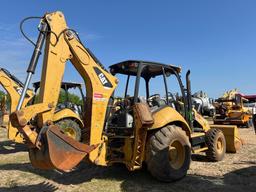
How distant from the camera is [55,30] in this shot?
536 centimetres

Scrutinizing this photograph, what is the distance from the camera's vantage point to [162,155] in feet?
19.4

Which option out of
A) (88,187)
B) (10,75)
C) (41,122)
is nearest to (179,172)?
A: (88,187)

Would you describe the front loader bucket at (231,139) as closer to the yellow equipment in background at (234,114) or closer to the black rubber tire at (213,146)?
the black rubber tire at (213,146)

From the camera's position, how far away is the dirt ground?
5812mm

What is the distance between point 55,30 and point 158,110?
2.50 m

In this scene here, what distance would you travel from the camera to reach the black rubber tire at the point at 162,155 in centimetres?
589

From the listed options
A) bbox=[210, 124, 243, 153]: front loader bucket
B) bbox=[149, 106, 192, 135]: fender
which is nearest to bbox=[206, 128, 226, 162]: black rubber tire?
bbox=[210, 124, 243, 153]: front loader bucket

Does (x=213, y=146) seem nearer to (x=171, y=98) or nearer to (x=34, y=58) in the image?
(x=171, y=98)

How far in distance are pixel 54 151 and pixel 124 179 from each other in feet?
7.05

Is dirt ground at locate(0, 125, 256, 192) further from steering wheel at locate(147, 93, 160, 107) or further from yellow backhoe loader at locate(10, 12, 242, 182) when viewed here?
steering wheel at locate(147, 93, 160, 107)

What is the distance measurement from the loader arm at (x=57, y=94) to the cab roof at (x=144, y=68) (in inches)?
26.7

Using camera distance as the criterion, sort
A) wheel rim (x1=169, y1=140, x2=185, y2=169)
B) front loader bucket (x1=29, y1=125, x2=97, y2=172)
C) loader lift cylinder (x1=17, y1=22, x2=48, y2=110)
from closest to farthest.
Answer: front loader bucket (x1=29, y1=125, x2=97, y2=172) < loader lift cylinder (x1=17, y1=22, x2=48, y2=110) < wheel rim (x1=169, y1=140, x2=185, y2=169)

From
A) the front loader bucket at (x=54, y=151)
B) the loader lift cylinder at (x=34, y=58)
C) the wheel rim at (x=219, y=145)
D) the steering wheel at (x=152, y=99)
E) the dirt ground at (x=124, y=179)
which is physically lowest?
the dirt ground at (x=124, y=179)

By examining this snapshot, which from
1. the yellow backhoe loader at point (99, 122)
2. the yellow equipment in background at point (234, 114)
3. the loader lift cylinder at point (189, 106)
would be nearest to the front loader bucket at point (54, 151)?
the yellow backhoe loader at point (99, 122)
